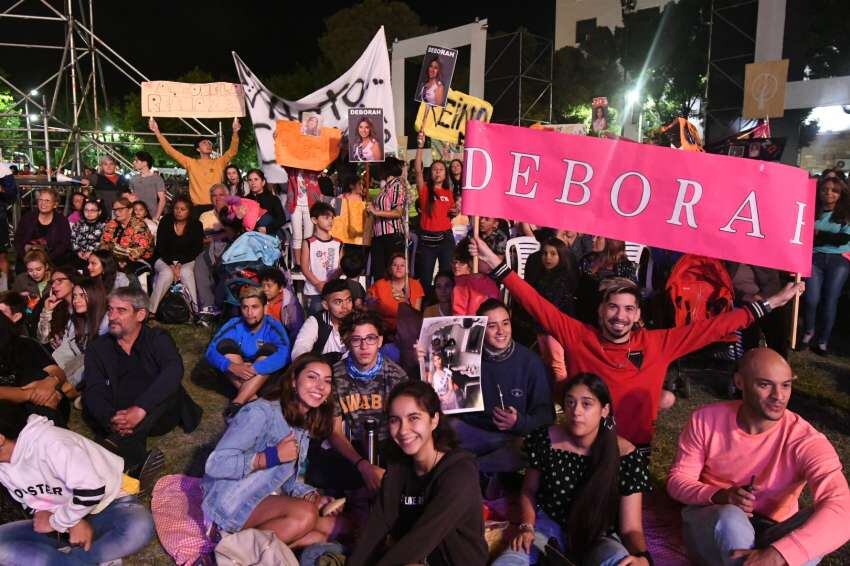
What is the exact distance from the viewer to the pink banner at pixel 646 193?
12.8ft

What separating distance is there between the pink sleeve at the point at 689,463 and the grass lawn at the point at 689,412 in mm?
875

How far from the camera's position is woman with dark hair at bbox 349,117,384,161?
24.6 ft

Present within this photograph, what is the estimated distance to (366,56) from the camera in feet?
28.3

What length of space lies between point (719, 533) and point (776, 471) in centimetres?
48

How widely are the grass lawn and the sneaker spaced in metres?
0.20

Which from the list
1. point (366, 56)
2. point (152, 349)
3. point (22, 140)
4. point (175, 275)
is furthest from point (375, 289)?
point (22, 140)

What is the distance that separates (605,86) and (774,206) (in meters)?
31.2

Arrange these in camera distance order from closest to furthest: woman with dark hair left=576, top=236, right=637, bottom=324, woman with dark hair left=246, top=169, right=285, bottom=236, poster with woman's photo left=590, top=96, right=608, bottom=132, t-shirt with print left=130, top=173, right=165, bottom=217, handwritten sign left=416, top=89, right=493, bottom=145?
woman with dark hair left=576, top=236, right=637, bottom=324 < handwritten sign left=416, top=89, right=493, bottom=145 < woman with dark hair left=246, top=169, right=285, bottom=236 < t-shirt with print left=130, top=173, right=165, bottom=217 < poster with woman's photo left=590, top=96, right=608, bottom=132

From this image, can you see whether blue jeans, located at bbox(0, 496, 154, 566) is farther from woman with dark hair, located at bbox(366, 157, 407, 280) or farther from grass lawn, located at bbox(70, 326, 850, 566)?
woman with dark hair, located at bbox(366, 157, 407, 280)

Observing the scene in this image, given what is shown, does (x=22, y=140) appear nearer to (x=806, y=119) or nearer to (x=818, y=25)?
(x=806, y=119)

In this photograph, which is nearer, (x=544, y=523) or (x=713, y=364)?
(x=544, y=523)

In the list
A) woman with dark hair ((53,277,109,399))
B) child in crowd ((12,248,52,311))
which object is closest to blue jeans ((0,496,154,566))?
woman with dark hair ((53,277,109,399))

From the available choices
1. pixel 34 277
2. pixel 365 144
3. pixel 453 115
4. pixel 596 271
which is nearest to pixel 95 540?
pixel 34 277

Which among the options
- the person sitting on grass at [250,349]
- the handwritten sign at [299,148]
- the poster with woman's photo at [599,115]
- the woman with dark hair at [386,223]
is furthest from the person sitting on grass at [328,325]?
the poster with woman's photo at [599,115]
